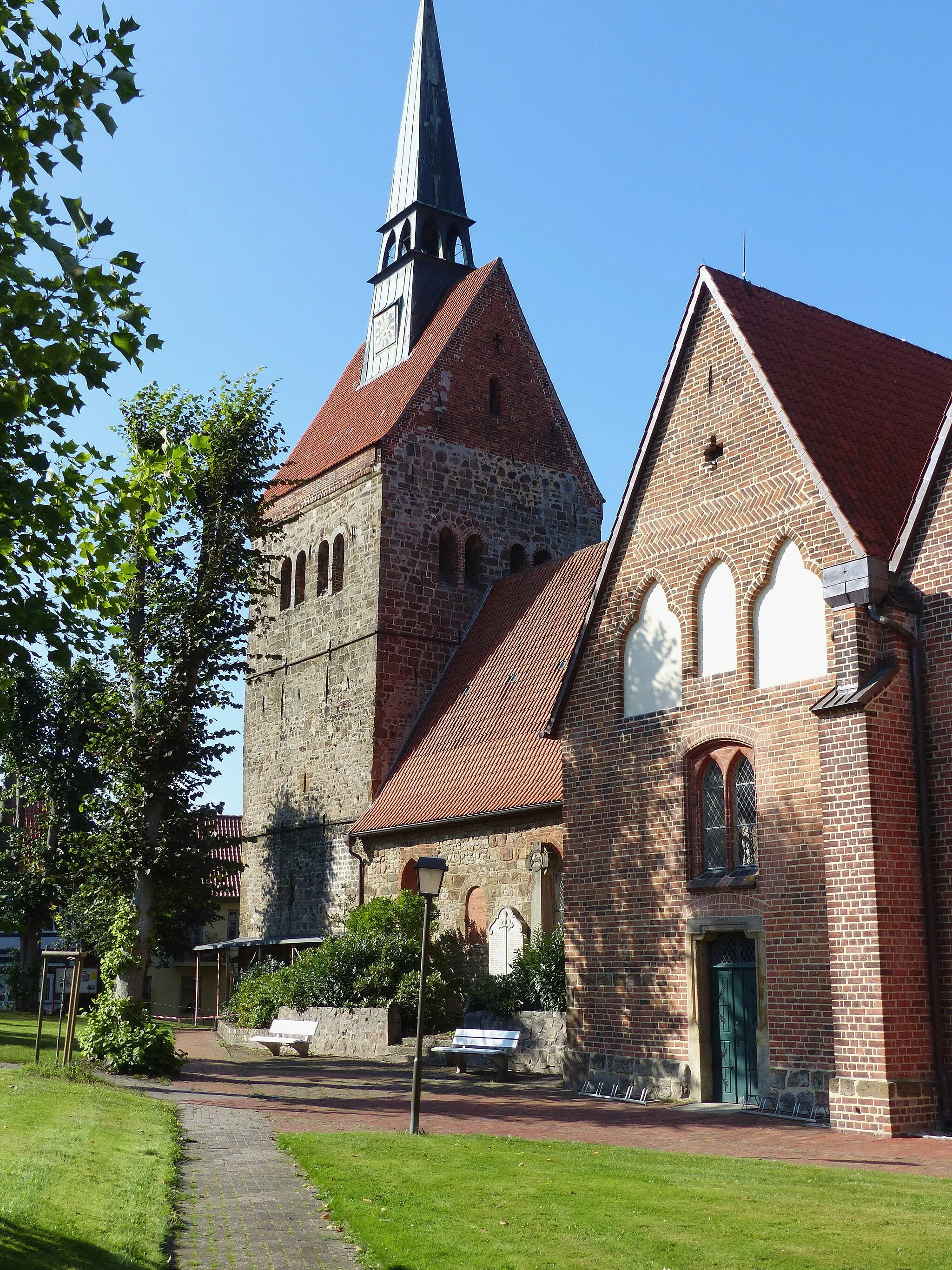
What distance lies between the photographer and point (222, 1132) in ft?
43.1

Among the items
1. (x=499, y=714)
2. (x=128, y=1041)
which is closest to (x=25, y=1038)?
(x=128, y=1041)

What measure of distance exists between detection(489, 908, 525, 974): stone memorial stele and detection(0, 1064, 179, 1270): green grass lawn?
9.56 m

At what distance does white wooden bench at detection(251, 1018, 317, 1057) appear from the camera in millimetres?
23562

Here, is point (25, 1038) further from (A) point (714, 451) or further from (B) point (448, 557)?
(A) point (714, 451)

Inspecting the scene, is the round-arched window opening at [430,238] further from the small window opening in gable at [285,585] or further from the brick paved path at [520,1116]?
the brick paved path at [520,1116]

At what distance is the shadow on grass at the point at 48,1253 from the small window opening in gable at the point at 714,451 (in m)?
13.2

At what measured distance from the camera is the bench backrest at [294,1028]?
2356 centimetres

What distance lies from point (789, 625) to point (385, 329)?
2391 centimetres

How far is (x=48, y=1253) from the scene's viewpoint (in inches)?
276

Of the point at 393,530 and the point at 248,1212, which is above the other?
the point at 393,530

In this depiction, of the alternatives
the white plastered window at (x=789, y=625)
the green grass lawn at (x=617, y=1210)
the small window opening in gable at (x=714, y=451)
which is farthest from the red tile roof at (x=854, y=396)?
the green grass lawn at (x=617, y=1210)

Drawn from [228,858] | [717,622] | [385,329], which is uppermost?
[385,329]

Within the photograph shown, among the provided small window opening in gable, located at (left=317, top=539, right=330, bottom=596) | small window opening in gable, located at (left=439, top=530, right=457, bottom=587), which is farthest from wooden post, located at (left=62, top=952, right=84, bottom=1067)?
small window opening in gable, located at (left=317, top=539, right=330, bottom=596)

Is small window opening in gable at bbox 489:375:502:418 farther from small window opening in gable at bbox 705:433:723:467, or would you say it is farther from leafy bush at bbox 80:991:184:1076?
leafy bush at bbox 80:991:184:1076
